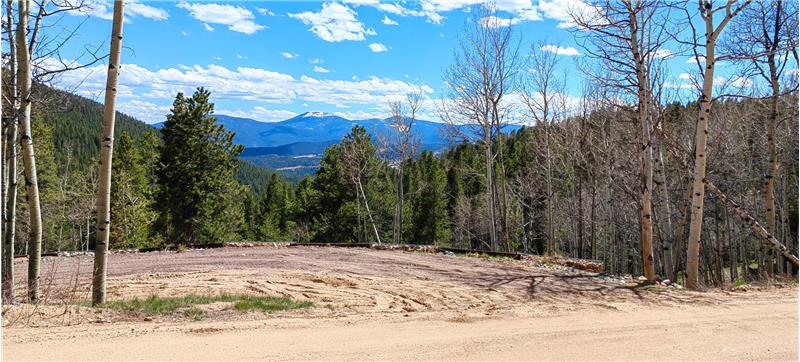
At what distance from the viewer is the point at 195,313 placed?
276 inches

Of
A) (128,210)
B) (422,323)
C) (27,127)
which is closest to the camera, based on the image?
(422,323)

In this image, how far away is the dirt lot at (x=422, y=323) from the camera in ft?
17.8

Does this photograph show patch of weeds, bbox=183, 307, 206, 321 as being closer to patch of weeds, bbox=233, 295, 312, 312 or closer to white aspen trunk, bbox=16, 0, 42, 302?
patch of weeds, bbox=233, 295, 312, 312

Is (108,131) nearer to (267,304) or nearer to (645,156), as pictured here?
(267,304)

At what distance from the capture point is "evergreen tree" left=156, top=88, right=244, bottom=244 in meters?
26.8

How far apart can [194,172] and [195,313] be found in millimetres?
21871

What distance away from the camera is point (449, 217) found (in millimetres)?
49438

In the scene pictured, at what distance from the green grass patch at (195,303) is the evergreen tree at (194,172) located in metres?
20.2

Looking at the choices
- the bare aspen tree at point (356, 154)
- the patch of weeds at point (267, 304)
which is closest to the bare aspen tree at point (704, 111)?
the patch of weeds at point (267, 304)

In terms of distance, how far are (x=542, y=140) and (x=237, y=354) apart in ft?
64.2

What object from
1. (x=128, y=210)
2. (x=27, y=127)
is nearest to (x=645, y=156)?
(x=27, y=127)

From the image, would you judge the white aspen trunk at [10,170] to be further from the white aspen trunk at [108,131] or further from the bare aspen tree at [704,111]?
the bare aspen tree at [704,111]

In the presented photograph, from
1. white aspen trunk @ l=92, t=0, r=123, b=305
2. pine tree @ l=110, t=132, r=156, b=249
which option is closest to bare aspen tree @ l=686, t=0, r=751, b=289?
white aspen trunk @ l=92, t=0, r=123, b=305

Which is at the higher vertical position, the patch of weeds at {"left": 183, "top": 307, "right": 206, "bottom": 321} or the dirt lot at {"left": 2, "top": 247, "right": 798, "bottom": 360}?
the patch of weeds at {"left": 183, "top": 307, "right": 206, "bottom": 321}
